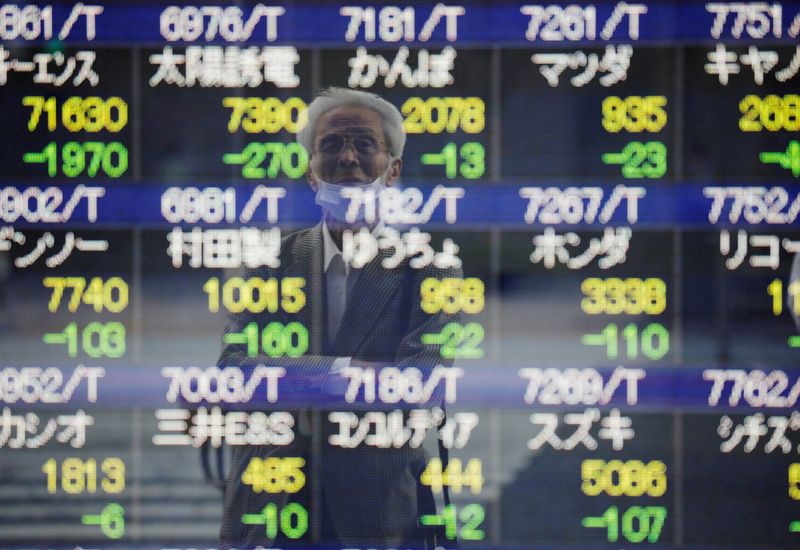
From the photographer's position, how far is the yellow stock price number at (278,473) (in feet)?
9.53

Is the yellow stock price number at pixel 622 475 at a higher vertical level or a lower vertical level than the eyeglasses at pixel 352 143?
lower

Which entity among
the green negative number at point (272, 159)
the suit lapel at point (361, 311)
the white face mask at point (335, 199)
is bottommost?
the suit lapel at point (361, 311)

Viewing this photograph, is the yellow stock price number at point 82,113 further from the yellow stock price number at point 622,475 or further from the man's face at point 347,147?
the yellow stock price number at point 622,475

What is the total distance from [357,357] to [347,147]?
1.65ft

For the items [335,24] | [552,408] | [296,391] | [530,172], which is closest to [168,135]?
[335,24]

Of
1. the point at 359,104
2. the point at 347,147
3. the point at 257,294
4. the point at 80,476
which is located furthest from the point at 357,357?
the point at 80,476

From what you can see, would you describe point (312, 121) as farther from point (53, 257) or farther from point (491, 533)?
point (491, 533)

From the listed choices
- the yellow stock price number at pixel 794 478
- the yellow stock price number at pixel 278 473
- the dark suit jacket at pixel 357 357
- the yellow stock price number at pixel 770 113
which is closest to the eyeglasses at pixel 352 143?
the dark suit jacket at pixel 357 357

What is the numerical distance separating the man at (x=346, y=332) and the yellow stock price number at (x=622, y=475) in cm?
38

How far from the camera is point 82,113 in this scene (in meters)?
Answer: 2.93

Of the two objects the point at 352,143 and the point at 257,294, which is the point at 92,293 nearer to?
the point at 257,294

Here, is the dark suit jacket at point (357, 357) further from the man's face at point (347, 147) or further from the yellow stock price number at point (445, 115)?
the yellow stock price number at point (445, 115)

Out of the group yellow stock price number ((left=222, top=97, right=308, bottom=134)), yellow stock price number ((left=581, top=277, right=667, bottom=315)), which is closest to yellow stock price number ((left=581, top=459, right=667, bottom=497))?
yellow stock price number ((left=581, top=277, right=667, bottom=315))

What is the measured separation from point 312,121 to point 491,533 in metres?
1.08
